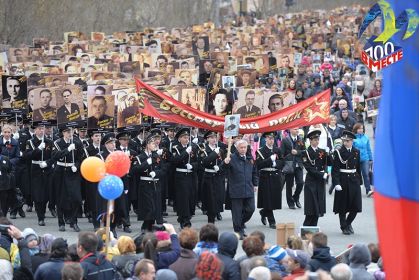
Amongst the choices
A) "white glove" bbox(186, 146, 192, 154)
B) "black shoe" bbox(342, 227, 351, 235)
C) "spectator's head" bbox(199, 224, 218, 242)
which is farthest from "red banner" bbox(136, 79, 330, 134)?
"spectator's head" bbox(199, 224, 218, 242)

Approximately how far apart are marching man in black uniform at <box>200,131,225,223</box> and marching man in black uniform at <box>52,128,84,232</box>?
5.33 feet

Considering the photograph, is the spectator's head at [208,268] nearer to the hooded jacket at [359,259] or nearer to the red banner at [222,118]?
the hooded jacket at [359,259]

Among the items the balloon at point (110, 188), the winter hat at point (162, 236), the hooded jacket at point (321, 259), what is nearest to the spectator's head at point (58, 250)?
the winter hat at point (162, 236)

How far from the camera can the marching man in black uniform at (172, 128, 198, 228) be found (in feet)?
56.1

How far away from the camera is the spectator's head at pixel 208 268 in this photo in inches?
340

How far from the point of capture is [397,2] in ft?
18.0

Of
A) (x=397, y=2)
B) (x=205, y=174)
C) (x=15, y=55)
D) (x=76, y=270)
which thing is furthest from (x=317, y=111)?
(x=15, y=55)

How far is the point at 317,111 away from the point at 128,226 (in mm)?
3012

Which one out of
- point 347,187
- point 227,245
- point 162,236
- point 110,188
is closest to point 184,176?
point 347,187

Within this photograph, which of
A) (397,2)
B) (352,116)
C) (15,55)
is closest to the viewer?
(397,2)

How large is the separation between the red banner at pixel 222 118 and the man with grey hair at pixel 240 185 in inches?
25.3

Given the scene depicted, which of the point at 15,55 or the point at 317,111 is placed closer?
the point at 317,111

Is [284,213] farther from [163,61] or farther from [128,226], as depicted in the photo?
[163,61]

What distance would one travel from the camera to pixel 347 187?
17.0m
